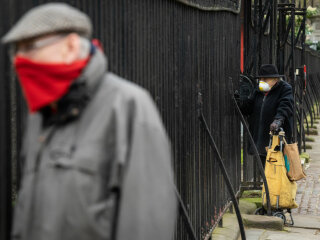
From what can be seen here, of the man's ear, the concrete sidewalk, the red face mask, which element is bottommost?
the concrete sidewalk

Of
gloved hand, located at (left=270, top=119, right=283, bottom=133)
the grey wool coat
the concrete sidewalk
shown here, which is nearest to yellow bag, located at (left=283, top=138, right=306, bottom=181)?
gloved hand, located at (left=270, top=119, right=283, bottom=133)

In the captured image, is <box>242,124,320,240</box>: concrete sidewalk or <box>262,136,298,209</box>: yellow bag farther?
<box>262,136,298,209</box>: yellow bag

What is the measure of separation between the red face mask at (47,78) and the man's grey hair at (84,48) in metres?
0.02

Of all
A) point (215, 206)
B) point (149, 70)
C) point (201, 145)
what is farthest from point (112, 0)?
point (215, 206)

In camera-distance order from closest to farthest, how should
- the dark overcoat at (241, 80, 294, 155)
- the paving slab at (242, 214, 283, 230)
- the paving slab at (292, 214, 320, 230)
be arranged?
the paving slab at (242, 214, 283, 230) < the paving slab at (292, 214, 320, 230) < the dark overcoat at (241, 80, 294, 155)

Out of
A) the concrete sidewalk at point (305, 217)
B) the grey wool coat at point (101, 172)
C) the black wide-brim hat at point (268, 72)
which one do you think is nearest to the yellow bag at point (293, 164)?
the concrete sidewalk at point (305, 217)

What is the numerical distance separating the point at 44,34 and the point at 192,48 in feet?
11.9

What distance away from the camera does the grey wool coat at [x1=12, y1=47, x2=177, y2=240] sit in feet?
7.99

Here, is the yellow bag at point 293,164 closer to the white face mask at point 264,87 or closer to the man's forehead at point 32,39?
the white face mask at point 264,87

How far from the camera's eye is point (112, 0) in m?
3.96

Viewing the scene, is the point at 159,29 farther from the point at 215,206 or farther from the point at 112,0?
the point at 215,206

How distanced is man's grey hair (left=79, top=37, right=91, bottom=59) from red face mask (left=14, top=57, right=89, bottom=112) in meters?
0.02

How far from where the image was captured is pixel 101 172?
8.13 ft

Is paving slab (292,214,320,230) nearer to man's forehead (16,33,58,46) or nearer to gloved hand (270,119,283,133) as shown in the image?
gloved hand (270,119,283,133)
